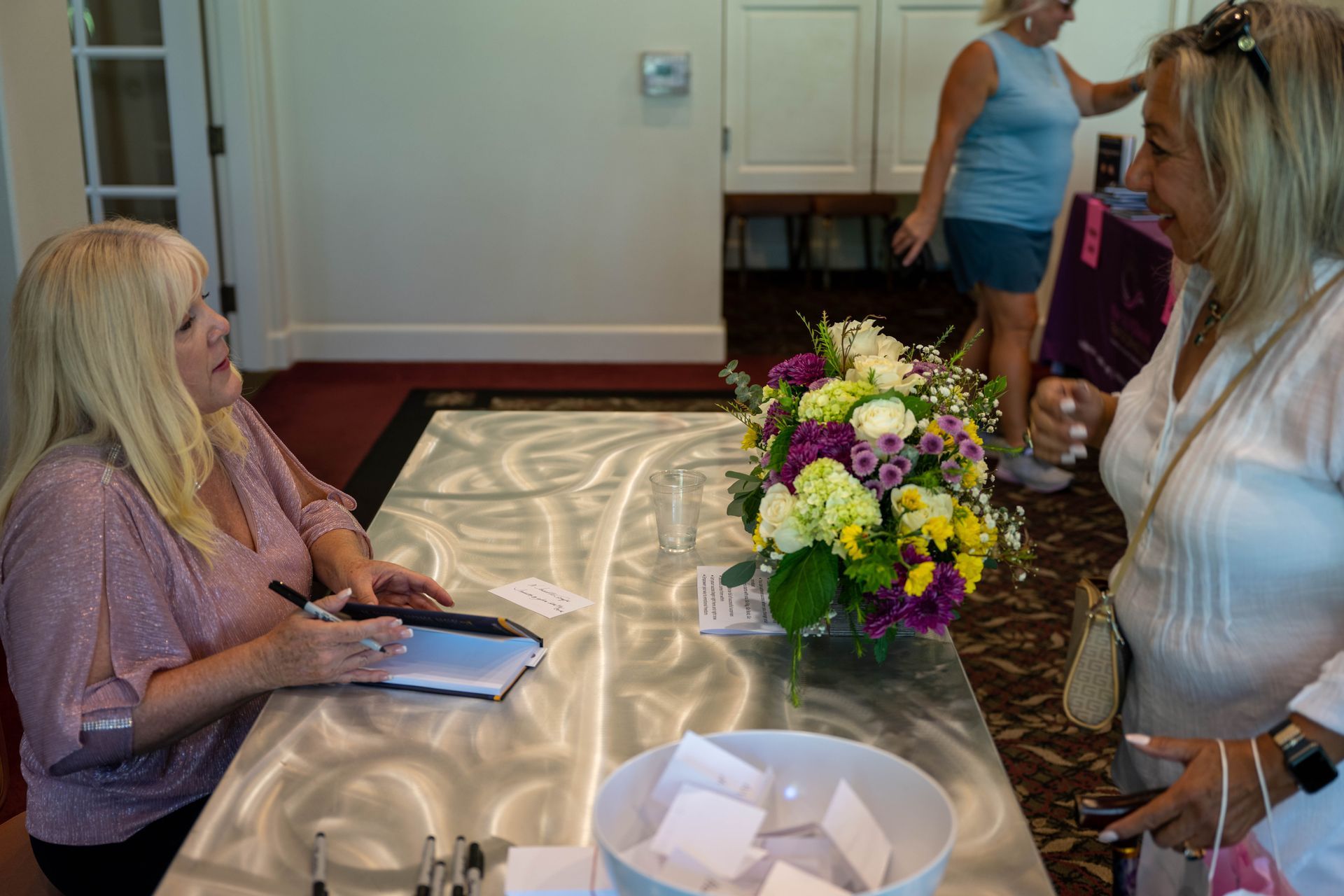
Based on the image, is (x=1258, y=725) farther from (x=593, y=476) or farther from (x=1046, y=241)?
(x=1046, y=241)

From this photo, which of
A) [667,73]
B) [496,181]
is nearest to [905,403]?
[667,73]

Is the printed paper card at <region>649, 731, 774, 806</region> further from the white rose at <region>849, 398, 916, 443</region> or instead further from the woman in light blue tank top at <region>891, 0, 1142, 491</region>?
the woman in light blue tank top at <region>891, 0, 1142, 491</region>

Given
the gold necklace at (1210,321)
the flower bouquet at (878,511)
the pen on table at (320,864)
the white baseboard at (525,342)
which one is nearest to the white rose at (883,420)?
the flower bouquet at (878,511)

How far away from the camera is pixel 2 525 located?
1.53 m

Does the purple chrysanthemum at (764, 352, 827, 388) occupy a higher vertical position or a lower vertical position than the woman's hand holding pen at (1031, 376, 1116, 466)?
higher

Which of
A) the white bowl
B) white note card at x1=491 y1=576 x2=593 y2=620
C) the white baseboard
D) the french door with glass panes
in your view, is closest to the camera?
the white bowl

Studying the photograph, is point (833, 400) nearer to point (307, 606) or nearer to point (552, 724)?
point (552, 724)

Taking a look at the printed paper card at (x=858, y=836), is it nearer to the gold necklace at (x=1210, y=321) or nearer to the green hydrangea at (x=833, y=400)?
the green hydrangea at (x=833, y=400)

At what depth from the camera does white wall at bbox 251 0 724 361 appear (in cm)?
551

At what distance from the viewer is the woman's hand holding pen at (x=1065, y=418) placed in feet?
5.56

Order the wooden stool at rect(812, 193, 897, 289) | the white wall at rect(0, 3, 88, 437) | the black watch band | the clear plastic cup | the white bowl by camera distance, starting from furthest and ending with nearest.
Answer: the wooden stool at rect(812, 193, 897, 289)
the white wall at rect(0, 3, 88, 437)
the clear plastic cup
the black watch band
the white bowl

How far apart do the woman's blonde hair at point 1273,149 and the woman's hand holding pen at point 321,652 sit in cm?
103

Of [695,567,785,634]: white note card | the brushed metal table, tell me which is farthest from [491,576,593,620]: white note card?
[695,567,785,634]: white note card

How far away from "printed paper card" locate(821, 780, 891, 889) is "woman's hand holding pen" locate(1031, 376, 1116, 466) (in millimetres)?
784
